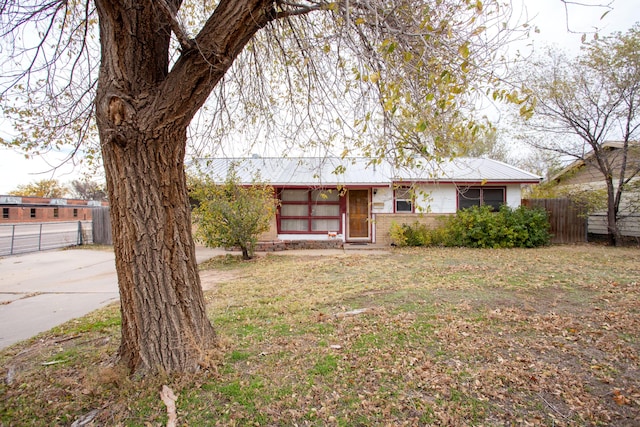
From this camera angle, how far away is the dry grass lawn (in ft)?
7.91

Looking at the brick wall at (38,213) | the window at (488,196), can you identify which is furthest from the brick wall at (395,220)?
the brick wall at (38,213)

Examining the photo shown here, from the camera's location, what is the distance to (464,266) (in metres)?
8.09

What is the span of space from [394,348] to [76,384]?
3002mm

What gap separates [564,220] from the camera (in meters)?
13.5

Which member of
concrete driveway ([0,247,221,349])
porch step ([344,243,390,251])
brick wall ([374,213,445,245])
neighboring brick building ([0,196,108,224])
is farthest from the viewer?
neighboring brick building ([0,196,108,224])

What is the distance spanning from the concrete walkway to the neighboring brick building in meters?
22.6

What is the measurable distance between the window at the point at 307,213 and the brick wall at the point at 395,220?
1.89 metres

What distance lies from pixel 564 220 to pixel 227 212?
13.7 m

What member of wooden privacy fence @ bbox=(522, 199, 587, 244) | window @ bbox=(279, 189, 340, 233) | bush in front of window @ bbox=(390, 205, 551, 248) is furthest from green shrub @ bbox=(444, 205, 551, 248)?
window @ bbox=(279, 189, 340, 233)

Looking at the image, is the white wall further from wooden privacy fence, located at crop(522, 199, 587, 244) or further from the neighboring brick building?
the neighboring brick building

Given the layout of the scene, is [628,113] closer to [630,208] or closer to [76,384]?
[630,208]

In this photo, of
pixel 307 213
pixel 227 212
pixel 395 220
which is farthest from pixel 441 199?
pixel 227 212

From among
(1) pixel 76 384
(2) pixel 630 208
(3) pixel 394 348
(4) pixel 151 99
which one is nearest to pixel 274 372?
(3) pixel 394 348

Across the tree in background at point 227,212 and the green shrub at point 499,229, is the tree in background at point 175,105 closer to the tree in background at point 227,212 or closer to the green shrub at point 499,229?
the tree in background at point 227,212
